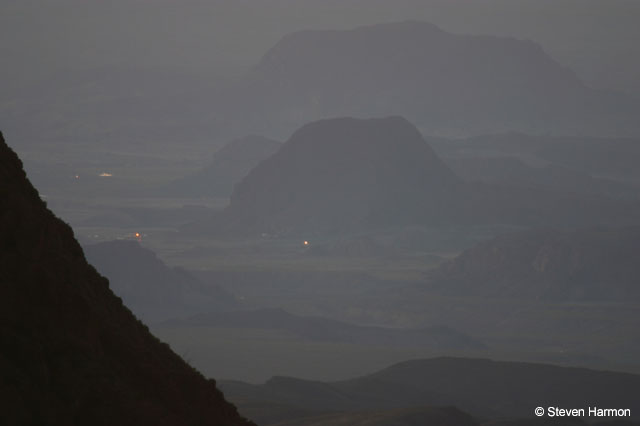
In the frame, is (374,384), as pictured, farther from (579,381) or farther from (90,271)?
(90,271)

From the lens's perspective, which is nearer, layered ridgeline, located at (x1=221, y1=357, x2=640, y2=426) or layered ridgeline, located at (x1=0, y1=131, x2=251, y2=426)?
layered ridgeline, located at (x1=0, y1=131, x2=251, y2=426)

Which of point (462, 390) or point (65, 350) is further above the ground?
point (462, 390)

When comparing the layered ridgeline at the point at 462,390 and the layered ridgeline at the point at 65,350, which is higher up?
the layered ridgeline at the point at 462,390

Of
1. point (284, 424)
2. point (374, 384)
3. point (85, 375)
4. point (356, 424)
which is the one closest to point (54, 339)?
point (85, 375)

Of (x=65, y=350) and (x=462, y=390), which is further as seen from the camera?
(x=462, y=390)

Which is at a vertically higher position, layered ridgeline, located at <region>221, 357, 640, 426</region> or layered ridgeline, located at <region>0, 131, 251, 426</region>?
layered ridgeline, located at <region>221, 357, 640, 426</region>

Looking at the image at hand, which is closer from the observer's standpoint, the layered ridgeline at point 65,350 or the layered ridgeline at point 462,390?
the layered ridgeline at point 65,350
